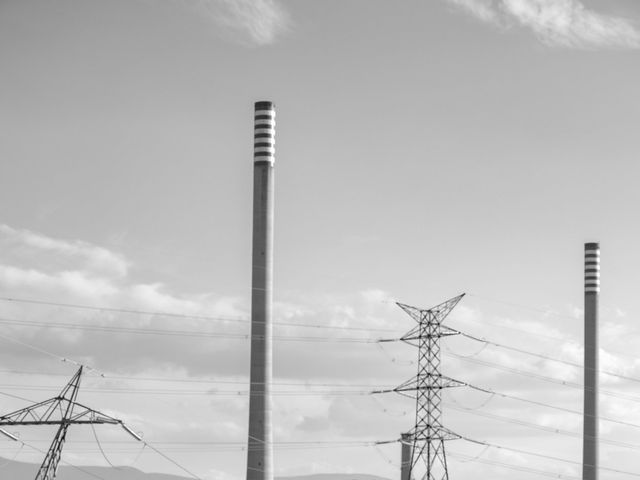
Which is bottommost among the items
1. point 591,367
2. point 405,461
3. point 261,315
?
point 405,461

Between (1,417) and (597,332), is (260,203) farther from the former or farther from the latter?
(597,332)

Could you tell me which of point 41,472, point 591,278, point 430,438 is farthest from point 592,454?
point 41,472

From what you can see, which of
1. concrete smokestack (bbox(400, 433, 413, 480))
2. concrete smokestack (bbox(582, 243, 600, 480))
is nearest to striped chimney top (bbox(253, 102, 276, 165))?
concrete smokestack (bbox(400, 433, 413, 480))

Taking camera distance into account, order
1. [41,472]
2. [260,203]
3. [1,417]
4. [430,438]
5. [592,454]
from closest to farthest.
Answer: [1,417]
[41,472]
[430,438]
[260,203]
[592,454]

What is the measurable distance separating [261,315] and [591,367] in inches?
1666

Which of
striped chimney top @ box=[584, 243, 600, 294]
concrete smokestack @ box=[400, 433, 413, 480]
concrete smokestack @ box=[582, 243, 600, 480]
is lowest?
A: concrete smokestack @ box=[400, 433, 413, 480]

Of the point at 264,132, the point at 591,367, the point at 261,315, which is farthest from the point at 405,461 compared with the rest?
the point at 591,367

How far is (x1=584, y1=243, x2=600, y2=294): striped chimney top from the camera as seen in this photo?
109812mm

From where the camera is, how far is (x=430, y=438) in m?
69.9

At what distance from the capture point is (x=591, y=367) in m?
106

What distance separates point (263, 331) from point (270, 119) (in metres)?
13.3

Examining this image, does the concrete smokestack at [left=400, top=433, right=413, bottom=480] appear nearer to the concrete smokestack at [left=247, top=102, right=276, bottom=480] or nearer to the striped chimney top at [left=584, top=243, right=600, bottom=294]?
the concrete smokestack at [left=247, top=102, right=276, bottom=480]

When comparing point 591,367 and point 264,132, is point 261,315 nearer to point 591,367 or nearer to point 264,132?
point 264,132

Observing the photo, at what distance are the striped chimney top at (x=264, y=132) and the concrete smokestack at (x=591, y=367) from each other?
134 feet
